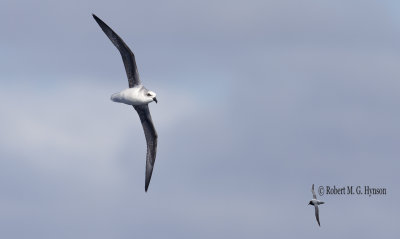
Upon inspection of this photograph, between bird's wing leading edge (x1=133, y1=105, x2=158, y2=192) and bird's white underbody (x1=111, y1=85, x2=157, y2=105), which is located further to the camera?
bird's wing leading edge (x1=133, y1=105, x2=158, y2=192)

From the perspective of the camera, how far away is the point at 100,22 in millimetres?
60562

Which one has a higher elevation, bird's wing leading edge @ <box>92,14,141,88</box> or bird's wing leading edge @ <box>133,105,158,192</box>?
bird's wing leading edge @ <box>92,14,141,88</box>

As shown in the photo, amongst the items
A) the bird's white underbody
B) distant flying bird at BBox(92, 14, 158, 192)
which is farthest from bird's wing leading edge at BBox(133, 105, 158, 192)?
the bird's white underbody

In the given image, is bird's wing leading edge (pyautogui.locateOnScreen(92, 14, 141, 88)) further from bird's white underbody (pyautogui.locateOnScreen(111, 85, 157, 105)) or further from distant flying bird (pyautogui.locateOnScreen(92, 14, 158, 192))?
bird's white underbody (pyautogui.locateOnScreen(111, 85, 157, 105))

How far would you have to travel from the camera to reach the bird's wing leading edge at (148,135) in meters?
67.9

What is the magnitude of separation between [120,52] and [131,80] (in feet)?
7.39

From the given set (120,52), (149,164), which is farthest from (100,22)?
(149,164)

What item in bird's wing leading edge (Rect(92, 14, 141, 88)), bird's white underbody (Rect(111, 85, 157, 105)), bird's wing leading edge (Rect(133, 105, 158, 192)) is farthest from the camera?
bird's wing leading edge (Rect(133, 105, 158, 192))

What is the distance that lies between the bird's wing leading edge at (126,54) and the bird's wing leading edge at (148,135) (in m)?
4.64

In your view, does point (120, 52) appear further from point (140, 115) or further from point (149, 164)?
point (149, 164)

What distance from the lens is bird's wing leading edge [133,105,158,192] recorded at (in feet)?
223

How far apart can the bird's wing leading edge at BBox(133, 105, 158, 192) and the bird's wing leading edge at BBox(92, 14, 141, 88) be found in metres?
4.64

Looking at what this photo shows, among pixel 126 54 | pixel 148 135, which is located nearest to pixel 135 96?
pixel 126 54

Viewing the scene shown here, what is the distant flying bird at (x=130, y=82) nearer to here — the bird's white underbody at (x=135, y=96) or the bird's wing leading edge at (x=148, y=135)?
the bird's white underbody at (x=135, y=96)
